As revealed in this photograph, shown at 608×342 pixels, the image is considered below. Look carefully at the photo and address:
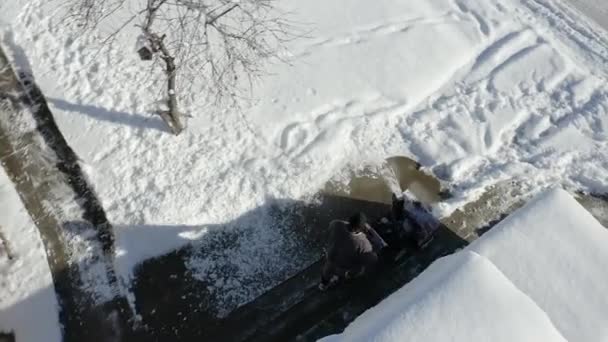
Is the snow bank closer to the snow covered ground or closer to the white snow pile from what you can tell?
the white snow pile

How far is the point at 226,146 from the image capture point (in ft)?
24.8

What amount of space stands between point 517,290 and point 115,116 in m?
5.88

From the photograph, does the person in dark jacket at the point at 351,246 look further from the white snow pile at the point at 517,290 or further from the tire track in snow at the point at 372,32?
the tire track in snow at the point at 372,32

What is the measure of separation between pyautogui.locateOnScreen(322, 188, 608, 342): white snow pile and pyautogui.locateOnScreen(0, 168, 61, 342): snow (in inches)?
144

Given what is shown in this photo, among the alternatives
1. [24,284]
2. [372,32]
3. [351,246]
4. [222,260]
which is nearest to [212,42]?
[372,32]

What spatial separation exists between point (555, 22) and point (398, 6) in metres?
2.87

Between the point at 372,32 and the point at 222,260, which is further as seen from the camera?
the point at 372,32

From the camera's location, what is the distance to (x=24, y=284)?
6.34m

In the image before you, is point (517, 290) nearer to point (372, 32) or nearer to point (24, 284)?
point (24, 284)

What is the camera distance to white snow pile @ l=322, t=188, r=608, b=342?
4254 mm

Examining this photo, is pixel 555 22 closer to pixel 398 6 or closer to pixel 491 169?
pixel 398 6

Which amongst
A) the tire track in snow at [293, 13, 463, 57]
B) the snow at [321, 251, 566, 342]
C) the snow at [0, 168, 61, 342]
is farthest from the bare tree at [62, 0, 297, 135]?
the snow at [321, 251, 566, 342]

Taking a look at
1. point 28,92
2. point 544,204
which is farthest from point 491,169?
point 28,92

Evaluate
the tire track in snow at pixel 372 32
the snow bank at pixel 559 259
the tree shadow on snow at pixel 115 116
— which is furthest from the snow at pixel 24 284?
the snow bank at pixel 559 259
